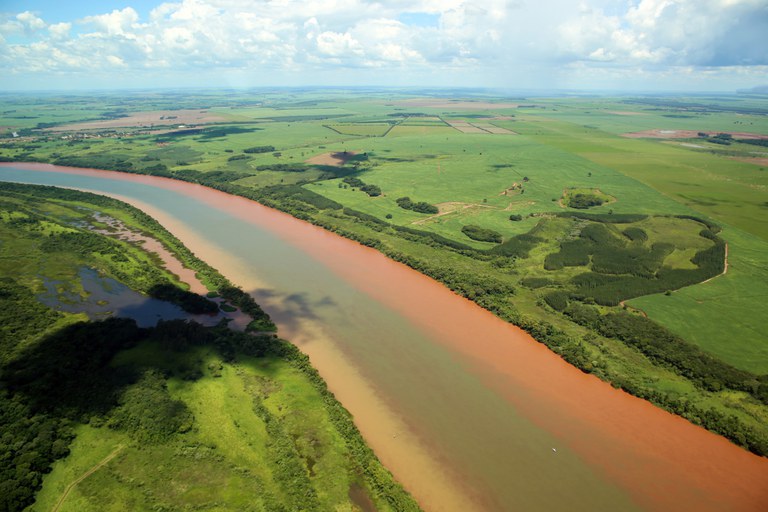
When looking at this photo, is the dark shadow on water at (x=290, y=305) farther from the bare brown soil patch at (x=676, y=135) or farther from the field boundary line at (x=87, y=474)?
the bare brown soil patch at (x=676, y=135)

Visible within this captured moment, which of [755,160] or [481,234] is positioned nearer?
[481,234]

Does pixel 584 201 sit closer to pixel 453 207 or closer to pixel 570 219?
pixel 570 219

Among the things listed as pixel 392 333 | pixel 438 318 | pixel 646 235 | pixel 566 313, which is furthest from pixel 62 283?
pixel 646 235

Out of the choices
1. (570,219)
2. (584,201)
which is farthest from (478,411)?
(584,201)

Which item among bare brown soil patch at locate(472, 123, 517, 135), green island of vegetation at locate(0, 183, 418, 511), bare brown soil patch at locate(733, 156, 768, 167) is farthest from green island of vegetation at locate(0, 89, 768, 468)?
green island of vegetation at locate(0, 183, 418, 511)

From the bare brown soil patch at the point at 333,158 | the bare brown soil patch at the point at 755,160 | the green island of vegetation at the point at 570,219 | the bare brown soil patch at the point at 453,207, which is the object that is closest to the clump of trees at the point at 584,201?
the green island of vegetation at the point at 570,219

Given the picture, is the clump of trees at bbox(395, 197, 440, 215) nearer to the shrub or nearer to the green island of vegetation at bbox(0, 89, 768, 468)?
the green island of vegetation at bbox(0, 89, 768, 468)

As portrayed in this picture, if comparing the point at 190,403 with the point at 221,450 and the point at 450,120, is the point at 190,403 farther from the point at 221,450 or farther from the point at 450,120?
the point at 450,120
